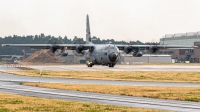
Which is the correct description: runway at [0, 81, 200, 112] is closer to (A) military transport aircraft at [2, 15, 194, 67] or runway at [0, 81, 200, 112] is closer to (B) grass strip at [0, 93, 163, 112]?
(B) grass strip at [0, 93, 163, 112]

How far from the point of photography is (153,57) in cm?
15112

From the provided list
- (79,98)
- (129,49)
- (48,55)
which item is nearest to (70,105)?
(79,98)

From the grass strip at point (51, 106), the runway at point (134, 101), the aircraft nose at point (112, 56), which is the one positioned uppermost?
the aircraft nose at point (112, 56)

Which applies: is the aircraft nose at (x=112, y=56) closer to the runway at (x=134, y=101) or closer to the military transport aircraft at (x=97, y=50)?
the military transport aircraft at (x=97, y=50)

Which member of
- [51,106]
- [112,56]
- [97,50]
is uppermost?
[97,50]

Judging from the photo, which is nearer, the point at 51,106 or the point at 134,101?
the point at 51,106

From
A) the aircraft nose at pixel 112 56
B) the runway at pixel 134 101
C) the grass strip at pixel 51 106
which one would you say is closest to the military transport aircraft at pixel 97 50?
the aircraft nose at pixel 112 56

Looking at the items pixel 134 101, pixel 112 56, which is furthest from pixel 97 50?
pixel 134 101

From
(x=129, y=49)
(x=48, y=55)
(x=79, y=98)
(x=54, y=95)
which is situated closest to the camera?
(x=79, y=98)

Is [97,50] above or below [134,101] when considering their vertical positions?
above

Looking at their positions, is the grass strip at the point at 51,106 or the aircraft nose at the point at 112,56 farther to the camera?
the aircraft nose at the point at 112,56

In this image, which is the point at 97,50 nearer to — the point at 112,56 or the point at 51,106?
the point at 112,56

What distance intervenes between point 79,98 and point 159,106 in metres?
6.53

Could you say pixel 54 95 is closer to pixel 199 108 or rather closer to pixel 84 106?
pixel 84 106
